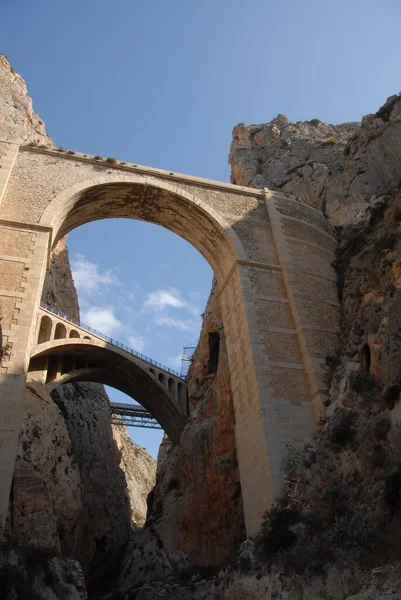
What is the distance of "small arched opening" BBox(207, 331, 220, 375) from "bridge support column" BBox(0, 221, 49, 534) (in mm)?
13089

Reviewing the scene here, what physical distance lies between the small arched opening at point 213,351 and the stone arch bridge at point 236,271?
8135mm

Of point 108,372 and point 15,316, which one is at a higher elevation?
point 108,372

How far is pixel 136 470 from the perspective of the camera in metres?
46.5

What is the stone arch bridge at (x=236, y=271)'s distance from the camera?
11.1 meters

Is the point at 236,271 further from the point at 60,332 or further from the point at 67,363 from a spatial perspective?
the point at 67,363

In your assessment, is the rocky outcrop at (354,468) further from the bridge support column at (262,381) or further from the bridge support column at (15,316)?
the bridge support column at (15,316)

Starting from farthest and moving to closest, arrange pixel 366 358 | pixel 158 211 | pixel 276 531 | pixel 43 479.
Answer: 1. pixel 43 479
2. pixel 158 211
3. pixel 366 358
4. pixel 276 531

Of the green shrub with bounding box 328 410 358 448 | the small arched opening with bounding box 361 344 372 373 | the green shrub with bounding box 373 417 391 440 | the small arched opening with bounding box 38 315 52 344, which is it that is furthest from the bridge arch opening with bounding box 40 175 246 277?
the small arched opening with bounding box 38 315 52 344

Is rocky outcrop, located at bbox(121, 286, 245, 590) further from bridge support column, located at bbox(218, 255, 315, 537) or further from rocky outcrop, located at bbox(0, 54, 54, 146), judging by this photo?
rocky outcrop, located at bbox(0, 54, 54, 146)

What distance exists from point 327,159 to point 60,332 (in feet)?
68.6

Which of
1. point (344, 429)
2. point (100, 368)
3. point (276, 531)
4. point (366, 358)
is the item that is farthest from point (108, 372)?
point (276, 531)

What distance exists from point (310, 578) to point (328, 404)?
16.7 ft

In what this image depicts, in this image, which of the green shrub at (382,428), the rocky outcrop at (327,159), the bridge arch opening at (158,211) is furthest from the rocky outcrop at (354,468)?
the bridge arch opening at (158,211)

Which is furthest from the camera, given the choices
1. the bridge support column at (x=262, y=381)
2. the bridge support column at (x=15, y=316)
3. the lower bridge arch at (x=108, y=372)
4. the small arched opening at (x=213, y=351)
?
the small arched opening at (x=213, y=351)
